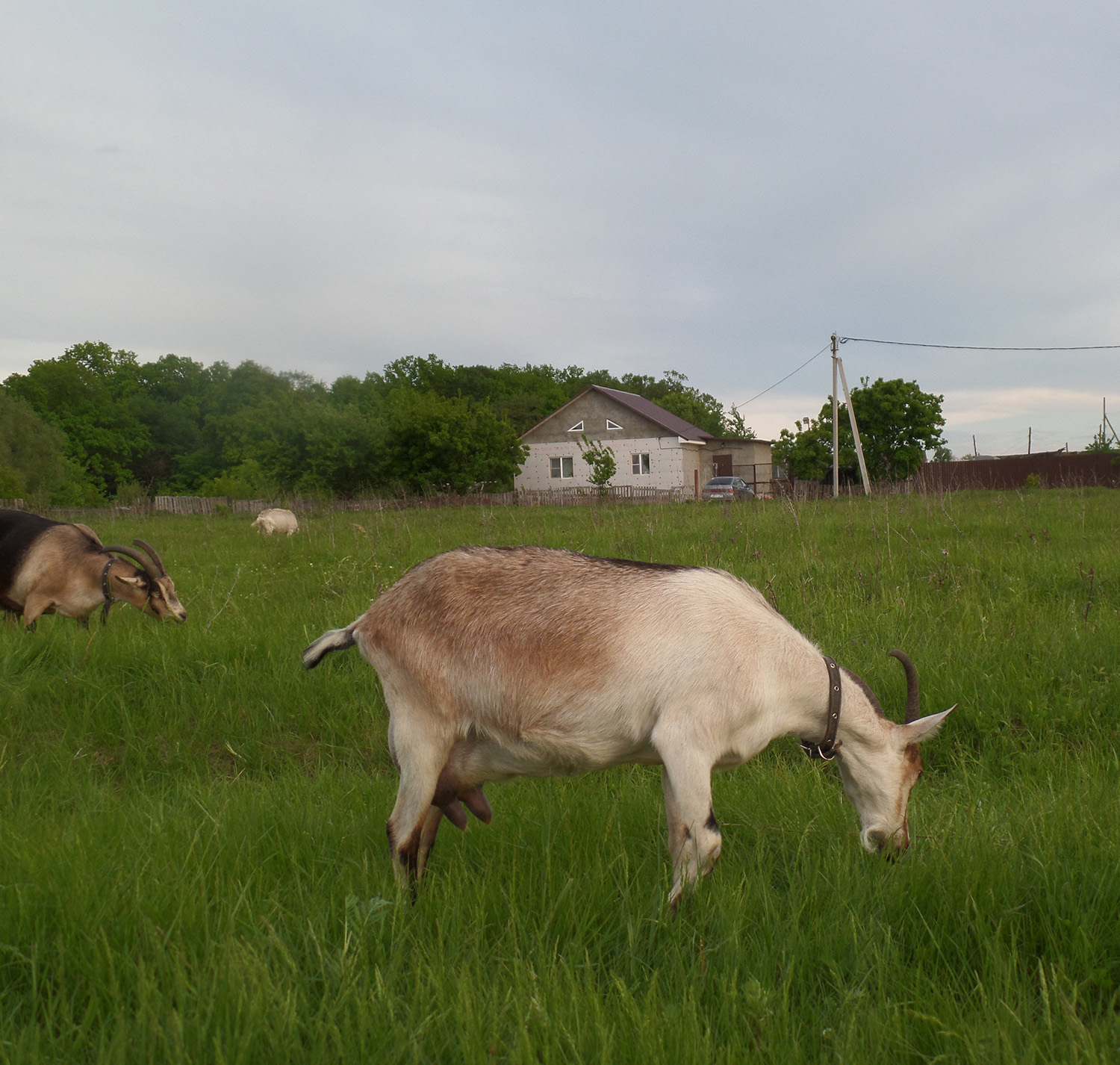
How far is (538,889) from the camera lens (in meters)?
2.72

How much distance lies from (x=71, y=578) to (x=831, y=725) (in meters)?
7.51

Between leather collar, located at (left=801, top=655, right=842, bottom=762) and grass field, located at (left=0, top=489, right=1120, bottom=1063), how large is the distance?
348 mm

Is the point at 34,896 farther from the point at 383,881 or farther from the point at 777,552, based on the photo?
the point at 777,552

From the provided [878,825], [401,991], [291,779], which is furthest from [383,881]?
[878,825]

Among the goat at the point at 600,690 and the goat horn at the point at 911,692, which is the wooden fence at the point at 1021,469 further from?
the goat at the point at 600,690

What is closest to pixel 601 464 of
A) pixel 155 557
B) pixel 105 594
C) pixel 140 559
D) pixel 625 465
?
pixel 625 465

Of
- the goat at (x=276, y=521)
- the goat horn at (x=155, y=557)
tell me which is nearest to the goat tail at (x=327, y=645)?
the goat horn at (x=155, y=557)

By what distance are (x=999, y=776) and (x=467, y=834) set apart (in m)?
2.78

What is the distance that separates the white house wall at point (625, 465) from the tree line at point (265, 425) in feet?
10.9

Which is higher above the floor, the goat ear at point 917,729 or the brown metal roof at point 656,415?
the brown metal roof at point 656,415

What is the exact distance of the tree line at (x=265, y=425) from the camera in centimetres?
3856

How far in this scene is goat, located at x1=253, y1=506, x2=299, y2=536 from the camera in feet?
57.8

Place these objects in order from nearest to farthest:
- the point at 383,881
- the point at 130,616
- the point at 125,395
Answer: the point at 383,881 → the point at 130,616 → the point at 125,395

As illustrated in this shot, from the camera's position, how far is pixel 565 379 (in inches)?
Result: 3538
